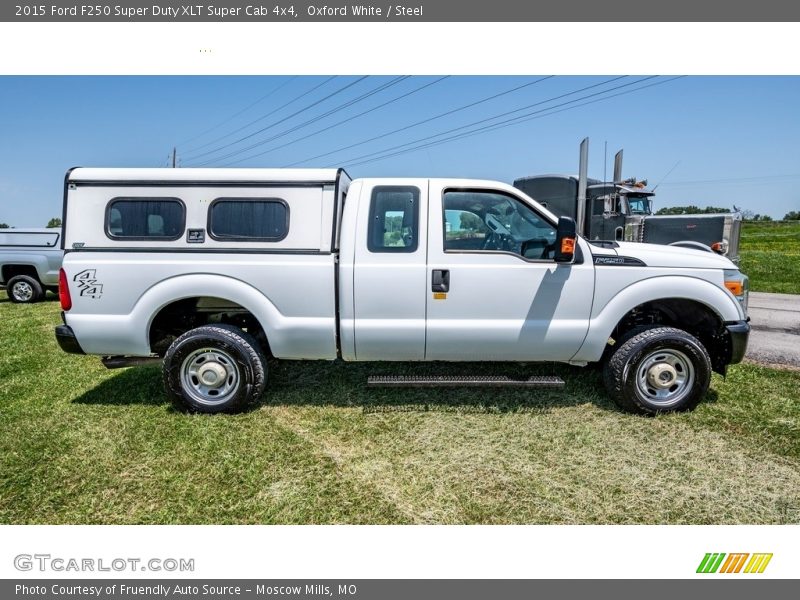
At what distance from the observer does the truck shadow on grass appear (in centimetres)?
419

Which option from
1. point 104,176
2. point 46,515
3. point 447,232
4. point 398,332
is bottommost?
point 46,515

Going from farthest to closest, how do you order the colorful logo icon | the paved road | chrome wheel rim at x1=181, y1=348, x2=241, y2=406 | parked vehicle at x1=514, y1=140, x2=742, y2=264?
parked vehicle at x1=514, y1=140, x2=742, y2=264, the paved road, chrome wheel rim at x1=181, y1=348, x2=241, y2=406, the colorful logo icon

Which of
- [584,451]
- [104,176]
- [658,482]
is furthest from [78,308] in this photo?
[658,482]

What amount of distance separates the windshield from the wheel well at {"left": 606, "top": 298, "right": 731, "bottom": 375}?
7338 mm

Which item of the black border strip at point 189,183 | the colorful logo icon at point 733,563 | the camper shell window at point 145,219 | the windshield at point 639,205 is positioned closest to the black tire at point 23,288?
the black border strip at point 189,183

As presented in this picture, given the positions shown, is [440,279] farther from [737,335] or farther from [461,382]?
[737,335]

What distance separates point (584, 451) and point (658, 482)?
20.2 inches

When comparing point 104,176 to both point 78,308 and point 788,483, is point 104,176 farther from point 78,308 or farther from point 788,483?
point 788,483

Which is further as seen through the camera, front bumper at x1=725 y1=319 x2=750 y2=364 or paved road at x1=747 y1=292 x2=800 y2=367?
paved road at x1=747 y1=292 x2=800 y2=367

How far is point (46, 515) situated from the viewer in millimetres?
2736

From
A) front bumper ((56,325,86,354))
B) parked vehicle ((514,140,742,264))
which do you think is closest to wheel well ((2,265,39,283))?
front bumper ((56,325,86,354))

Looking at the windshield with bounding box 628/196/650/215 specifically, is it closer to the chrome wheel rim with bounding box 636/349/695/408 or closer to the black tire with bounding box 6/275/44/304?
the chrome wheel rim with bounding box 636/349/695/408

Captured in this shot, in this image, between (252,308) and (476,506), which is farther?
(252,308)

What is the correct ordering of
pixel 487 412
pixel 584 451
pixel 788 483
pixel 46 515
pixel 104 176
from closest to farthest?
1. pixel 46 515
2. pixel 788 483
3. pixel 584 451
4. pixel 104 176
5. pixel 487 412
